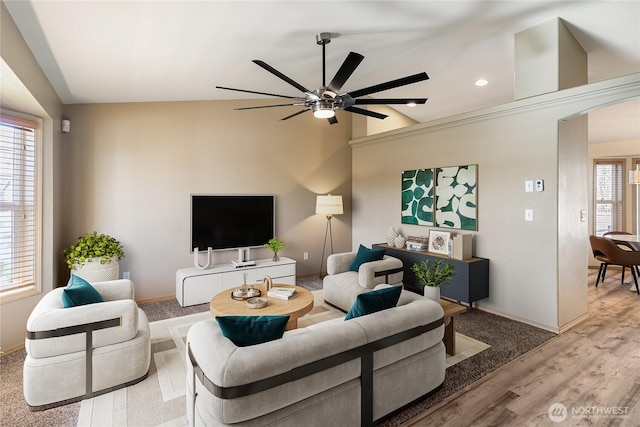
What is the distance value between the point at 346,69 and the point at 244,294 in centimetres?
216

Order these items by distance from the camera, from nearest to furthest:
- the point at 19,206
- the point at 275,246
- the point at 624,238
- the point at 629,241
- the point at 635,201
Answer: the point at 19,206 → the point at 629,241 → the point at 275,246 → the point at 624,238 → the point at 635,201

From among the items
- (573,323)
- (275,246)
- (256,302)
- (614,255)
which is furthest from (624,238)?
(256,302)

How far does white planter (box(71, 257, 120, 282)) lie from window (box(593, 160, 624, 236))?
8440 millimetres

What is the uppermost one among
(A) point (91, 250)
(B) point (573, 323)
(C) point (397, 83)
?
(C) point (397, 83)

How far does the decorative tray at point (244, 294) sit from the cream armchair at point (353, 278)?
1088 mm

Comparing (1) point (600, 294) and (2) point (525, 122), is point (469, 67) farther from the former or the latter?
(1) point (600, 294)

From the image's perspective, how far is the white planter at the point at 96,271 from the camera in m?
3.55

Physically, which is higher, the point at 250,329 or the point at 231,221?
the point at 231,221

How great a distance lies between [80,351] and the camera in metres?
2.16

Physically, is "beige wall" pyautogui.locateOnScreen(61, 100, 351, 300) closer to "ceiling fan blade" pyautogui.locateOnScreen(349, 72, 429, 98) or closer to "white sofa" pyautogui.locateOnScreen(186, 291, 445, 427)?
"ceiling fan blade" pyautogui.locateOnScreen(349, 72, 429, 98)

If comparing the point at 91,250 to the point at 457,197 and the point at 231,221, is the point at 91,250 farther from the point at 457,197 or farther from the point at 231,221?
the point at 457,197

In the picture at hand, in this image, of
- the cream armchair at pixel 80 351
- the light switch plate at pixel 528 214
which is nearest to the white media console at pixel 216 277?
the cream armchair at pixel 80 351

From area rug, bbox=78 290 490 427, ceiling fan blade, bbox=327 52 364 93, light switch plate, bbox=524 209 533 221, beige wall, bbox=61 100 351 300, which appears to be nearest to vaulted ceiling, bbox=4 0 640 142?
beige wall, bbox=61 100 351 300

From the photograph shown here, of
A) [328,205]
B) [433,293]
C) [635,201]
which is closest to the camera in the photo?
[433,293]
